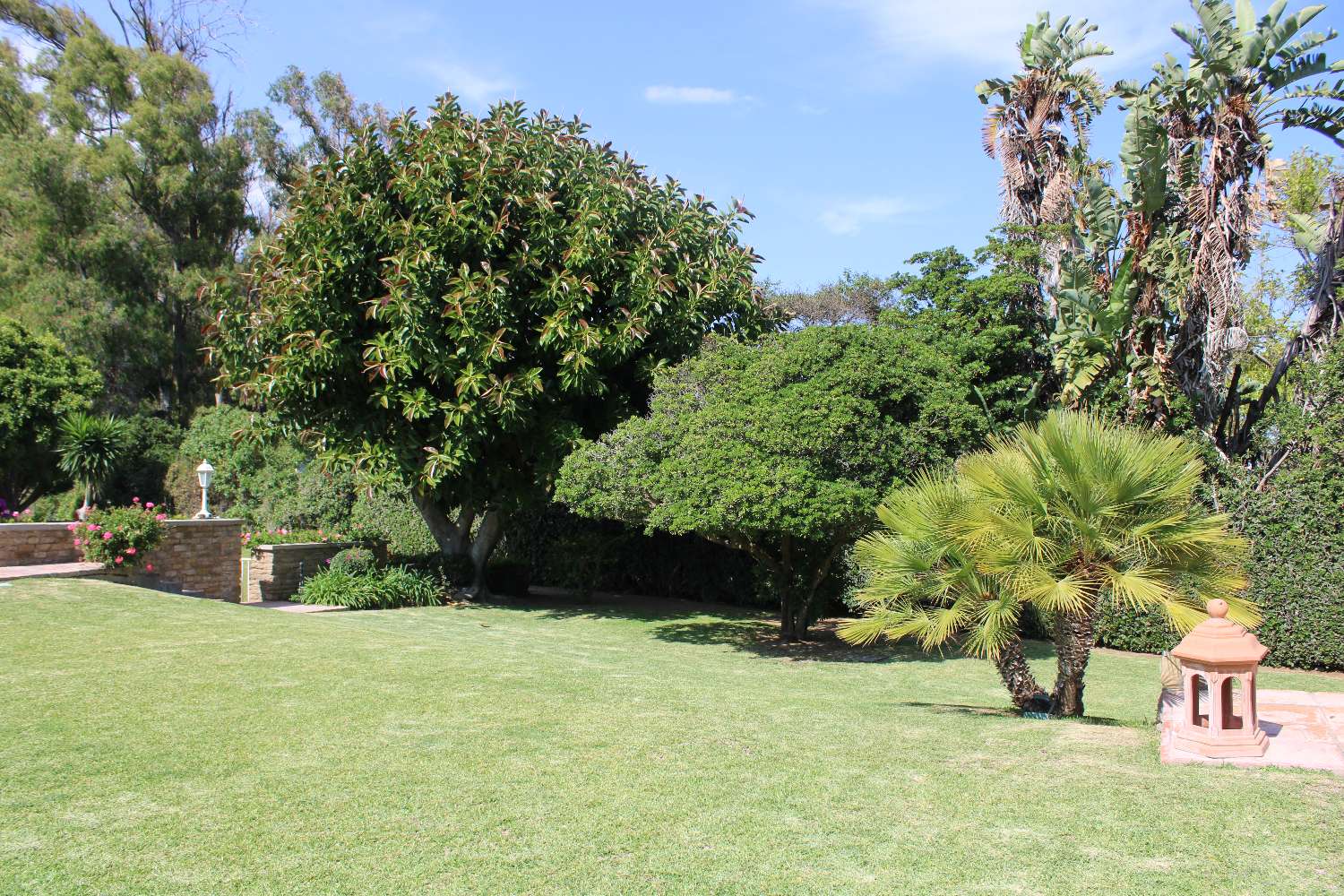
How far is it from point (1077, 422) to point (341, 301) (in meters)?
11.8

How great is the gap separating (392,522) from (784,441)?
13342 mm

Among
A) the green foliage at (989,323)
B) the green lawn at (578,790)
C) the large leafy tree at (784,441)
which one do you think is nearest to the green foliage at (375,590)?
the large leafy tree at (784,441)

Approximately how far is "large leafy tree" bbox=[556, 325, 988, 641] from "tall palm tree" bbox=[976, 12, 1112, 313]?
5.03 metres

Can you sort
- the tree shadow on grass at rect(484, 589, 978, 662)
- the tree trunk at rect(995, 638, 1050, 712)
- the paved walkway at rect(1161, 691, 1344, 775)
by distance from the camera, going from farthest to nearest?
1. the tree shadow on grass at rect(484, 589, 978, 662)
2. the tree trunk at rect(995, 638, 1050, 712)
3. the paved walkway at rect(1161, 691, 1344, 775)

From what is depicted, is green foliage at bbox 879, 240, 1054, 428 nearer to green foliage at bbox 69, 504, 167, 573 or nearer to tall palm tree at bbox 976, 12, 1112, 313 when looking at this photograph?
tall palm tree at bbox 976, 12, 1112, 313

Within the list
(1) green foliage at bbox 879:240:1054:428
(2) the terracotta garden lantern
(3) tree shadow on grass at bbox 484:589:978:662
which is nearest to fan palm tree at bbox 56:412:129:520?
(3) tree shadow on grass at bbox 484:589:978:662

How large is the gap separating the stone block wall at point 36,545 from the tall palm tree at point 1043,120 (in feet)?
55.4

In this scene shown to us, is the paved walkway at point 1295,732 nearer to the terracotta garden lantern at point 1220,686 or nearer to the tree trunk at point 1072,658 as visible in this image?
the terracotta garden lantern at point 1220,686

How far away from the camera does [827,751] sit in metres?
6.58

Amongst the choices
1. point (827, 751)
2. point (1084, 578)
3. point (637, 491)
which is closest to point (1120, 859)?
point (827, 751)

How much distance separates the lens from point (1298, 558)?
39.8 feet

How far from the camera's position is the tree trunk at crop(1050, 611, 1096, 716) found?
313 inches

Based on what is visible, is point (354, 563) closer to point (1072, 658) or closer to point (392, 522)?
point (392, 522)

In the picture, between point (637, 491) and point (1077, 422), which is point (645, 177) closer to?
point (637, 491)
